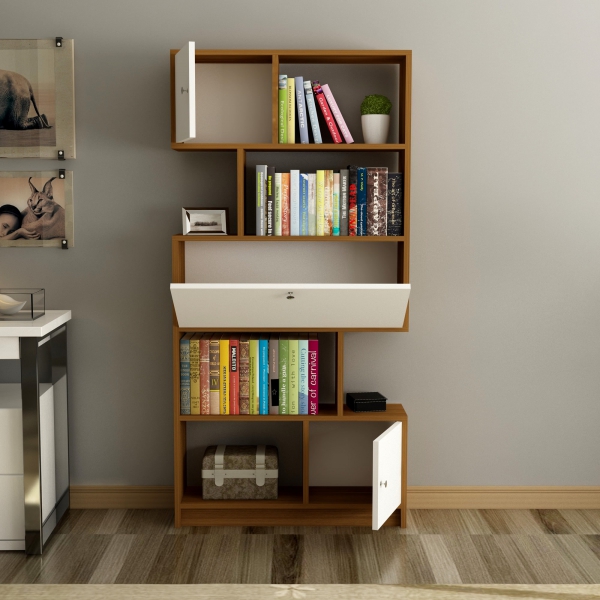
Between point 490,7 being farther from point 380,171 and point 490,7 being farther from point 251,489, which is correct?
point 251,489

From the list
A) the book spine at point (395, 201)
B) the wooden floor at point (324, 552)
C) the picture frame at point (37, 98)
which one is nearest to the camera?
the wooden floor at point (324, 552)

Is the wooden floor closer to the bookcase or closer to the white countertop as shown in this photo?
the bookcase

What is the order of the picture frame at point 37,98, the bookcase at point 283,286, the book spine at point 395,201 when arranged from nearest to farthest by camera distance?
the bookcase at point 283,286 < the book spine at point 395,201 < the picture frame at point 37,98

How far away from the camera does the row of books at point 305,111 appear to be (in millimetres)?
2682

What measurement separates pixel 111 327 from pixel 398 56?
5.35ft

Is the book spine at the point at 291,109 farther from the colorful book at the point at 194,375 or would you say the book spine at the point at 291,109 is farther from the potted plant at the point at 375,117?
the colorful book at the point at 194,375

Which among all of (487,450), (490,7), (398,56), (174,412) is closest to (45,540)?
(174,412)

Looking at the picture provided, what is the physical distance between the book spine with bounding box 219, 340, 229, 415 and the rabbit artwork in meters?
0.86

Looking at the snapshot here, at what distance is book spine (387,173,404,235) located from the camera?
8.91ft

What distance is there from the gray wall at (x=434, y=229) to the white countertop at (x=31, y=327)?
0.29m

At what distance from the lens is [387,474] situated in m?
2.62

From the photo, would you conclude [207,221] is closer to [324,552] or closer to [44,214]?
[44,214]

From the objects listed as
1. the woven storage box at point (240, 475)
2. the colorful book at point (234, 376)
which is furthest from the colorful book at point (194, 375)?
the woven storage box at point (240, 475)

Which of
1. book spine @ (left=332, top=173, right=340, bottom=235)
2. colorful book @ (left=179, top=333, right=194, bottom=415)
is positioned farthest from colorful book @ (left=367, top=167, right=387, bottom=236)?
colorful book @ (left=179, top=333, right=194, bottom=415)
